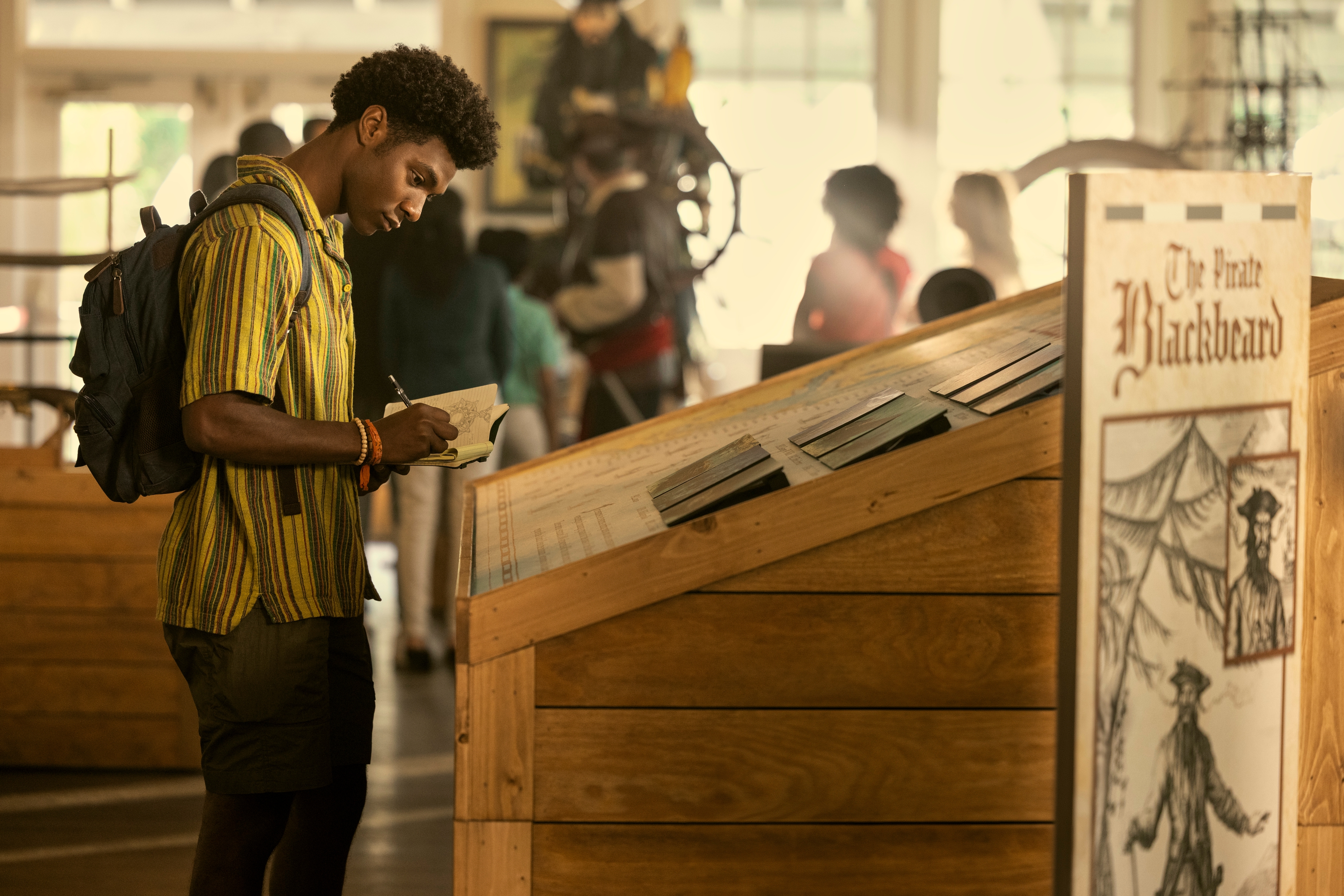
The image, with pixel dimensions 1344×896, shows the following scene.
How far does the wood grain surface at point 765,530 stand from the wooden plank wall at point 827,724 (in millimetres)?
20

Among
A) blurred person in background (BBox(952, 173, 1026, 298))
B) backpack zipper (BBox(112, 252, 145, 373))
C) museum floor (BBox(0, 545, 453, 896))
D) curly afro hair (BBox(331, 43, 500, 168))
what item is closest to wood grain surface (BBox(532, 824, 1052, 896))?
backpack zipper (BBox(112, 252, 145, 373))

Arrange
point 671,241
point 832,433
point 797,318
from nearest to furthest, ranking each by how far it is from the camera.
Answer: point 832,433 < point 797,318 < point 671,241

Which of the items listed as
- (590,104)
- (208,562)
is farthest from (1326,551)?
(590,104)

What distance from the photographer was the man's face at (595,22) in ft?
21.2

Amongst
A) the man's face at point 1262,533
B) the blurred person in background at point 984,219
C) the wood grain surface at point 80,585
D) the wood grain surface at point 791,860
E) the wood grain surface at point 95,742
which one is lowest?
the wood grain surface at point 95,742

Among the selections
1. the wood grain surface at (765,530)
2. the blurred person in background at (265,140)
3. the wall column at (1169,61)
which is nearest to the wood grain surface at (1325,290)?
the wood grain surface at (765,530)

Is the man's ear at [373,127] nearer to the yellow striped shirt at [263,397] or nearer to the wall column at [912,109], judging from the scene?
the yellow striped shirt at [263,397]

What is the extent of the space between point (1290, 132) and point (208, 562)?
6792 mm

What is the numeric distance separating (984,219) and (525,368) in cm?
168

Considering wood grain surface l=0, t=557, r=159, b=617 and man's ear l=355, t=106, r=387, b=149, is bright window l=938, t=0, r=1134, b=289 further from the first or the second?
man's ear l=355, t=106, r=387, b=149

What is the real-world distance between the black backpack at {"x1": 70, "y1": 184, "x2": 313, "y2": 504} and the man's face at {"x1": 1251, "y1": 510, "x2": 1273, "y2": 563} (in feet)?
3.38

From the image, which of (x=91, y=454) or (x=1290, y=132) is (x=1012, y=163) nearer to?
(x=1290, y=132)

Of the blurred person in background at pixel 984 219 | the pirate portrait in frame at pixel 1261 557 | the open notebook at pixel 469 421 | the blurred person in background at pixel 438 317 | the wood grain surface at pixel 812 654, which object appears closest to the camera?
the pirate portrait in frame at pixel 1261 557

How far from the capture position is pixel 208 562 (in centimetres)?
142
